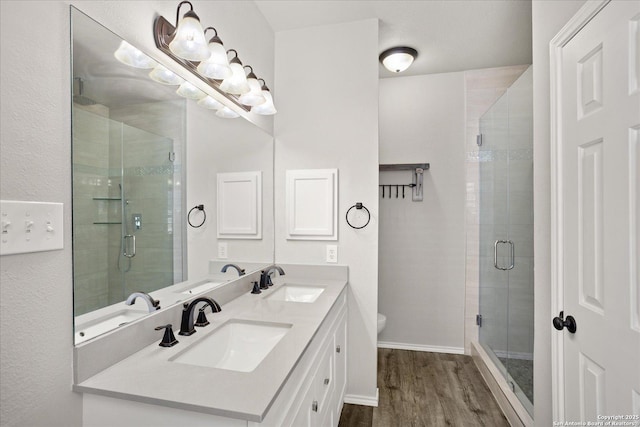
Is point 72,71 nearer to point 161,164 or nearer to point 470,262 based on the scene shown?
point 161,164

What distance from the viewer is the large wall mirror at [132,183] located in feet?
3.21

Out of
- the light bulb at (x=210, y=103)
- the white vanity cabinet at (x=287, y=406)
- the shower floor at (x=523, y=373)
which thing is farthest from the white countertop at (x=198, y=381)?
the shower floor at (x=523, y=373)

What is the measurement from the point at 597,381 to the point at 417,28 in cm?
235

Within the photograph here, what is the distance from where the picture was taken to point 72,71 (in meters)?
0.94

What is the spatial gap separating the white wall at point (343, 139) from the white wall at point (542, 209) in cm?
94

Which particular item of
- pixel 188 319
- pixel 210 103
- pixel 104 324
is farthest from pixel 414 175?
pixel 104 324

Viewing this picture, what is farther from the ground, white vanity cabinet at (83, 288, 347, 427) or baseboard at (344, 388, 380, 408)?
white vanity cabinet at (83, 288, 347, 427)

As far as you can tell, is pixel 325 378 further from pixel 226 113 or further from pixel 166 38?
pixel 166 38

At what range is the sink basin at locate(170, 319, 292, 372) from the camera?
4.18 ft

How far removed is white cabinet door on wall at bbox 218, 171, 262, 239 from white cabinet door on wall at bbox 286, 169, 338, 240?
0.83 feet

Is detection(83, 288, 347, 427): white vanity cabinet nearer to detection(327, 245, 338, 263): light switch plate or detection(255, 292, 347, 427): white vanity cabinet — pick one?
detection(255, 292, 347, 427): white vanity cabinet

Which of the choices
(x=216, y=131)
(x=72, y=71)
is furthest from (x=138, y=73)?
(x=216, y=131)

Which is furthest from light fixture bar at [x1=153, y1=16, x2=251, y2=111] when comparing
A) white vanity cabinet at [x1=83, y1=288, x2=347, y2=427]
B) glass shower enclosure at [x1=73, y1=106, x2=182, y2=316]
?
white vanity cabinet at [x1=83, y1=288, x2=347, y2=427]

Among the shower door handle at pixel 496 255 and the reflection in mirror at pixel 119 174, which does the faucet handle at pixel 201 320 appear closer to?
the reflection in mirror at pixel 119 174
